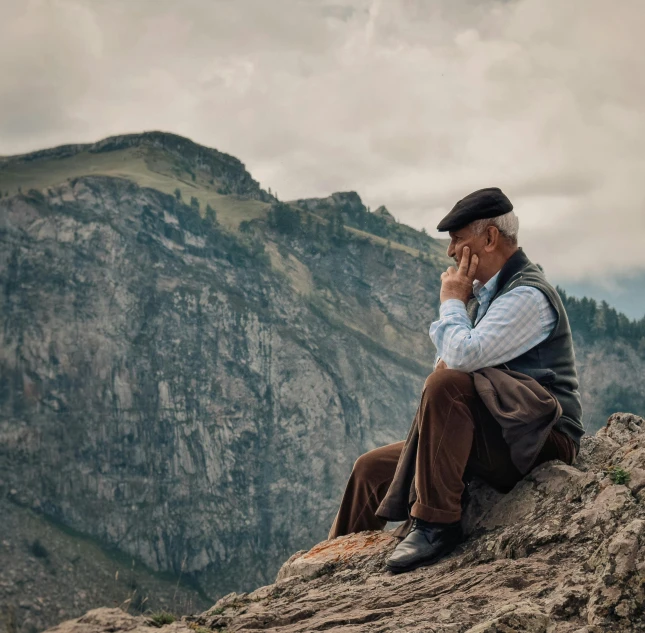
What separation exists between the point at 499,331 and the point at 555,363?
0.77 m

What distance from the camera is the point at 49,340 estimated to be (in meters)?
182

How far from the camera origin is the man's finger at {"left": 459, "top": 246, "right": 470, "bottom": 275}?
826 centimetres

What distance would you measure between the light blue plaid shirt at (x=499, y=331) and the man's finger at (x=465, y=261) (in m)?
0.63

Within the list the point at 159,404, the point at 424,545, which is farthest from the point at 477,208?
the point at 159,404

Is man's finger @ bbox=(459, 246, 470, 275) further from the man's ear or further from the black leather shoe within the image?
the black leather shoe

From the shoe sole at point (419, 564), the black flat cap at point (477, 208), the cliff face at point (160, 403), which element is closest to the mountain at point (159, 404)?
the cliff face at point (160, 403)

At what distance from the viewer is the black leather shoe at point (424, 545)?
7.81 m

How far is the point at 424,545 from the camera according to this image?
7.81 m

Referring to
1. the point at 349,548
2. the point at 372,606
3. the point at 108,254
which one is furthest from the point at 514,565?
the point at 108,254

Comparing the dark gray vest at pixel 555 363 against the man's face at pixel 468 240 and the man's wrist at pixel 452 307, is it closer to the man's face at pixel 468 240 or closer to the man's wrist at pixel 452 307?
the man's wrist at pixel 452 307

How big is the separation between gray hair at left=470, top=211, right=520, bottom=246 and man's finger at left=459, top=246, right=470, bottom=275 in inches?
7.9

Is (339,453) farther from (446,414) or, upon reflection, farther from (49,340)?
(446,414)

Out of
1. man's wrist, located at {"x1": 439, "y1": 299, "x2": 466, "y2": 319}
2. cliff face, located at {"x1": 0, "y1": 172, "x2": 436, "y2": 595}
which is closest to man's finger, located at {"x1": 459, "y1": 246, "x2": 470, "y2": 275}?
man's wrist, located at {"x1": 439, "y1": 299, "x2": 466, "y2": 319}

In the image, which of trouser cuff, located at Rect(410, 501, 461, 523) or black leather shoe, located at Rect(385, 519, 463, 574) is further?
black leather shoe, located at Rect(385, 519, 463, 574)
